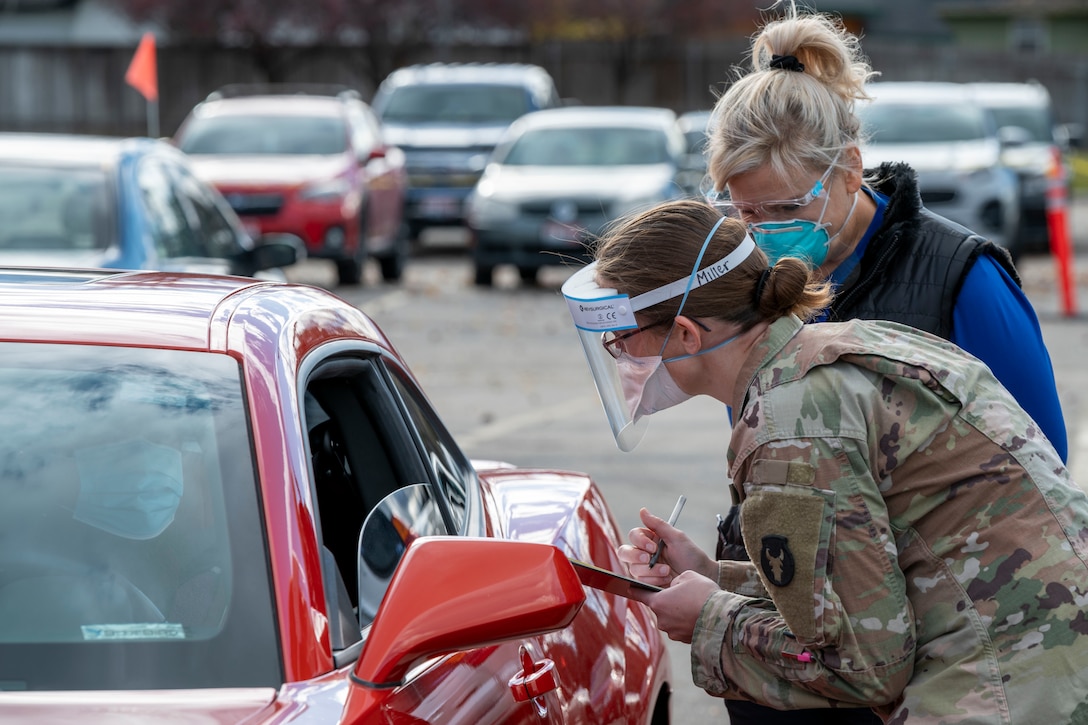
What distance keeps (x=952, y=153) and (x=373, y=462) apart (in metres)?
15.7

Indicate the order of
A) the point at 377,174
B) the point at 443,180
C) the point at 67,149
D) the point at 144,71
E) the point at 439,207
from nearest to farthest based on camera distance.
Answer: the point at 67,149
the point at 144,71
the point at 377,174
the point at 443,180
the point at 439,207

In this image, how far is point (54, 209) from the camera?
7828 millimetres

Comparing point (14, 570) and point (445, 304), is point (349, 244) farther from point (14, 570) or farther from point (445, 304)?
point (14, 570)

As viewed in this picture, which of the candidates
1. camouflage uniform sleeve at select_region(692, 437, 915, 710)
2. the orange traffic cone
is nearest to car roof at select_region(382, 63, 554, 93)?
the orange traffic cone

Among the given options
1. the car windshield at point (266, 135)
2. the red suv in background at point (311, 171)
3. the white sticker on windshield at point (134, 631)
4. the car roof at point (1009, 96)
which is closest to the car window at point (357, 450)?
the white sticker on windshield at point (134, 631)

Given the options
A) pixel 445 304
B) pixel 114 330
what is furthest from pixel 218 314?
pixel 445 304

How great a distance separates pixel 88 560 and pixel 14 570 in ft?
0.35

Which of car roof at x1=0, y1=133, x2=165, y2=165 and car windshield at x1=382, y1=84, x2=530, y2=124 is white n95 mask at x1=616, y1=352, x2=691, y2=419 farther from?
car windshield at x1=382, y1=84, x2=530, y2=124

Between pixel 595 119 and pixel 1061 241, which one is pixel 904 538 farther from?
pixel 595 119

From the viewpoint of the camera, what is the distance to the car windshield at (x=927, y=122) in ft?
60.0

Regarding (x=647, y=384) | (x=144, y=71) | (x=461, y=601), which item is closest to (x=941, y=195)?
(x=144, y=71)

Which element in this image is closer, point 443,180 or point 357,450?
point 357,450

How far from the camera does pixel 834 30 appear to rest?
3.60 metres

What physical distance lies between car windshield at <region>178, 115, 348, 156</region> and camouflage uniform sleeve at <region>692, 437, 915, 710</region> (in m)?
14.9
